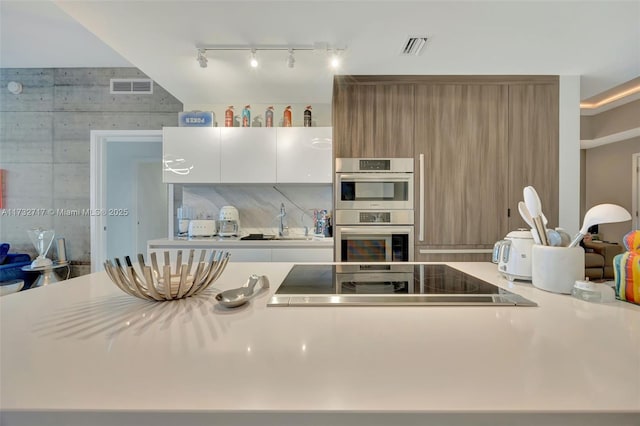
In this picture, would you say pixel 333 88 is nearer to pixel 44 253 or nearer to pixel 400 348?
pixel 400 348

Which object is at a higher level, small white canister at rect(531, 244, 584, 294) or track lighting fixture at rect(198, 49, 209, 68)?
track lighting fixture at rect(198, 49, 209, 68)

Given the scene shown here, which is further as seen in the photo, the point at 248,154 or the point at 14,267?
the point at 14,267

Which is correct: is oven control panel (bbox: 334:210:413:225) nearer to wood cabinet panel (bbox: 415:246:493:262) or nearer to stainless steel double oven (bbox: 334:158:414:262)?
stainless steel double oven (bbox: 334:158:414:262)

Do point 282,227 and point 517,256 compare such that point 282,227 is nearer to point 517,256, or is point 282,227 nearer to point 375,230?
point 375,230

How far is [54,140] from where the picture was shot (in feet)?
11.2

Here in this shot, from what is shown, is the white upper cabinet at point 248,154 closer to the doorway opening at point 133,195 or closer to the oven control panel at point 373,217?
the oven control panel at point 373,217

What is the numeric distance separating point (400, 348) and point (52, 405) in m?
0.49

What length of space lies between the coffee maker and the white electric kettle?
8.01 ft

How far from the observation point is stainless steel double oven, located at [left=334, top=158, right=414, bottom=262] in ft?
8.59

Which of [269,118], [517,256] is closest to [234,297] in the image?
[517,256]

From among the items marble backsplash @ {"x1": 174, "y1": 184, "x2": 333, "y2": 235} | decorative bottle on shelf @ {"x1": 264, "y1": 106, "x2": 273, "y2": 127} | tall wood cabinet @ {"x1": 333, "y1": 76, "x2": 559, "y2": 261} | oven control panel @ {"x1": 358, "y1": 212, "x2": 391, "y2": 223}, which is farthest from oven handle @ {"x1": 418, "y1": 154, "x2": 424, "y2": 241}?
decorative bottle on shelf @ {"x1": 264, "y1": 106, "x2": 273, "y2": 127}

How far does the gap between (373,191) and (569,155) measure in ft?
5.85

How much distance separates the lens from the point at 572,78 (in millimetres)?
2617

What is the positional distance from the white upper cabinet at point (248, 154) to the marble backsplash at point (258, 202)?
1.30 feet
